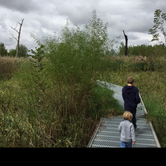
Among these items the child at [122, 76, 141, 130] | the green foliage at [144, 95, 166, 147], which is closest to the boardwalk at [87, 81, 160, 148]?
the green foliage at [144, 95, 166, 147]

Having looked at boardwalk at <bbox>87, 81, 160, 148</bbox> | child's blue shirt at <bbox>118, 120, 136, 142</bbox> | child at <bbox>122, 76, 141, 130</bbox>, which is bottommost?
boardwalk at <bbox>87, 81, 160, 148</bbox>

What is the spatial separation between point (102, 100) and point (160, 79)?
6.41 m

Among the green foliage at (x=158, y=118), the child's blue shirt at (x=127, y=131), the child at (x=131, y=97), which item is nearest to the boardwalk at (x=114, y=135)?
the green foliage at (x=158, y=118)

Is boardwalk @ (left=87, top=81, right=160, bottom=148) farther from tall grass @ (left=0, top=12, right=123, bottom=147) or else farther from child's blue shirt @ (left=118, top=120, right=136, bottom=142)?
child's blue shirt @ (left=118, top=120, right=136, bottom=142)

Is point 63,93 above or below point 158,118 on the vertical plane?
above

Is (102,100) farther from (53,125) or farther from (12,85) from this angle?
(12,85)

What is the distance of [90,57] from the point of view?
539 cm

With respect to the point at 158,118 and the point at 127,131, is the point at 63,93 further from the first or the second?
the point at 158,118

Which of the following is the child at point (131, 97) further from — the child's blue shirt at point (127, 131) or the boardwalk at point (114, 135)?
the child's blue shirt at point (127, 131)

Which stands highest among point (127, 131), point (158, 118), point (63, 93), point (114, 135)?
point (63, 93)

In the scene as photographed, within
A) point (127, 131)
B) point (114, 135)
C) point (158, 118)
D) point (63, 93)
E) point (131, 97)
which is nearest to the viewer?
point (127, 131)

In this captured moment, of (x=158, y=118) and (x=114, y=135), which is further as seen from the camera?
(x=158, y=118)

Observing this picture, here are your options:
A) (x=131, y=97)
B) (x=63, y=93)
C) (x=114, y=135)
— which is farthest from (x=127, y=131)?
(x=63, y=93)
